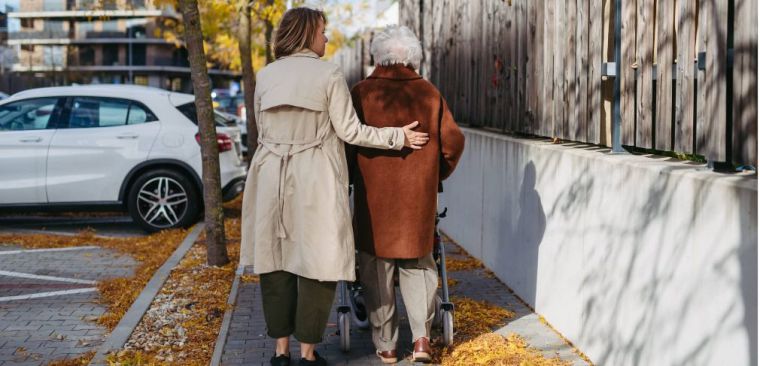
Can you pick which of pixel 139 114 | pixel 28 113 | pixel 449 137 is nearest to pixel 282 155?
pixel 449 137

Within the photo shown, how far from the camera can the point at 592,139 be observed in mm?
5836

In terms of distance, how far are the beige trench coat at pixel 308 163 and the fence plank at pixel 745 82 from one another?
193 centimetres

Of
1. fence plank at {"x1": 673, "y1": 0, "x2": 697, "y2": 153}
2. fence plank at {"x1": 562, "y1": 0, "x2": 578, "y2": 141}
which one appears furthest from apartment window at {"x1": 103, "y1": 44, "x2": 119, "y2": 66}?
fence plank at {"x1": 673, "y1": 0, "x2": 697, "y2": 153}

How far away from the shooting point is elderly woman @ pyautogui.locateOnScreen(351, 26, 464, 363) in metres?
5.53

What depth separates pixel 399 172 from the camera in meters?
5.56

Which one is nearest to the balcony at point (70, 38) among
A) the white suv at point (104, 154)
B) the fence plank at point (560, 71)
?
the white suv at point (104, 154)

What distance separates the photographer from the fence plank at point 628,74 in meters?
5.18

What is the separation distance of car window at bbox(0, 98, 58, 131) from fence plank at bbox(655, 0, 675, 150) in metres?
8.44

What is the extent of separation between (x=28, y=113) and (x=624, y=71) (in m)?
8.22

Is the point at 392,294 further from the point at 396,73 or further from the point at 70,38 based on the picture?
the point at 70,38

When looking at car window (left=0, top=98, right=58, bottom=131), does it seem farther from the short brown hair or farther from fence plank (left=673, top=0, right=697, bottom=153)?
fence plank (left=673, top=0, right=697, bottom=153)

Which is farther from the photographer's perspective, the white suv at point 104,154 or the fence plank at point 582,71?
the white suv at point 104,154

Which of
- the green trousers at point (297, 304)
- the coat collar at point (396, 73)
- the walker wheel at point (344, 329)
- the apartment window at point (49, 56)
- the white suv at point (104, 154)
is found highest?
the apartment window at point (49, 56)

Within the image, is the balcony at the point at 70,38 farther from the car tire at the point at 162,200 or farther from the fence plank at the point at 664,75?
the fence plank at the point at 664,75
